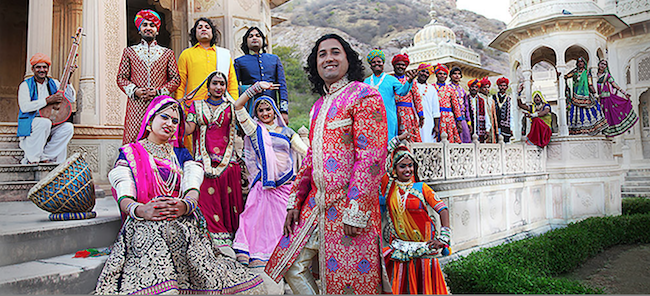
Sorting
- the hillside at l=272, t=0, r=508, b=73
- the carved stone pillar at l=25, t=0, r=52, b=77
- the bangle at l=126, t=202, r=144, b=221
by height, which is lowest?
the bangle at l=126, t=202, r=144, b=221

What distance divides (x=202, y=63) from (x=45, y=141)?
2.73 m

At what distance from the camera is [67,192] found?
3447mm

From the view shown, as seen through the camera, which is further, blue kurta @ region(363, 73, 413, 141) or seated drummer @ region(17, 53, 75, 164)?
blue kurta @ region(363, 73, 413, 141)

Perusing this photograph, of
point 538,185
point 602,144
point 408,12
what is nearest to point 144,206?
point 538,185

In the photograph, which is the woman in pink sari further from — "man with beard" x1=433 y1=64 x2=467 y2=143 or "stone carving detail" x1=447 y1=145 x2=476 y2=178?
"man with beard" x1=433 y1=64 x2=467 y2=143

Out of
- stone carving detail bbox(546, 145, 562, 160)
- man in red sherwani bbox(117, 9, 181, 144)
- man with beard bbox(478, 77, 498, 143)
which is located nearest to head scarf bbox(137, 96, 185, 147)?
man in red sherwani bbox(117, 9, 181, 144)

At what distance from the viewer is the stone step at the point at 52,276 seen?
2.56m

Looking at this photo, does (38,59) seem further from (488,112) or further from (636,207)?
(636,207)

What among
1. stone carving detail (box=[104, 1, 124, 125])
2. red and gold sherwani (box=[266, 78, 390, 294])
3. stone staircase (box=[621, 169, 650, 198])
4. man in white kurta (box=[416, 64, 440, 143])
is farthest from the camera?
stone staircase (box=[621, 169, 650, 198])

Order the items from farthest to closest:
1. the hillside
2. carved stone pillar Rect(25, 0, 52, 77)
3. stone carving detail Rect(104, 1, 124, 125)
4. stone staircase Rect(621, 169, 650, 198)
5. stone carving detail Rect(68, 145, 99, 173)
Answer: the hillside < stone staircase Rect(621, 169, 650, 198) < stone carving detail Rect(104, 1, 124, 125) < carved stone pillar Rect(25, 0, 52, 77) < stone carving detail Rect(68, 145, 99, 173)

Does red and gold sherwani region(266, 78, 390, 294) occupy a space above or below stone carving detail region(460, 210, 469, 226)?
above

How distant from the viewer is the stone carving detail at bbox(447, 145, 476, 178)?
641 centimetres

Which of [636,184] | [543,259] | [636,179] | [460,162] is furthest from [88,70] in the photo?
[636,179]

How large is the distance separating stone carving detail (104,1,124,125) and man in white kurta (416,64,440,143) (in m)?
5.38
